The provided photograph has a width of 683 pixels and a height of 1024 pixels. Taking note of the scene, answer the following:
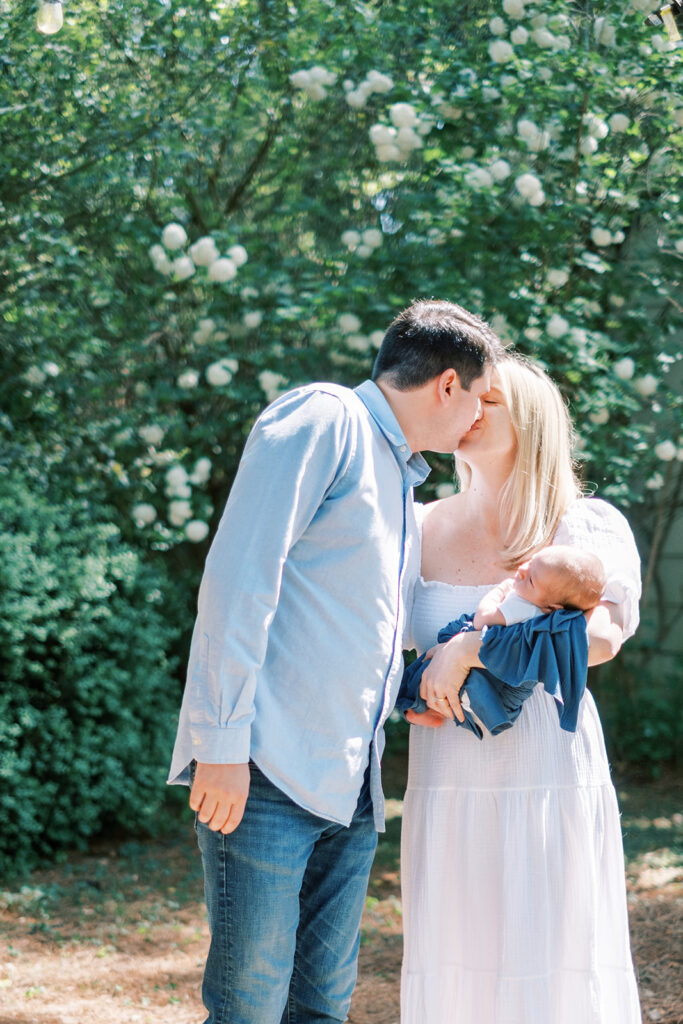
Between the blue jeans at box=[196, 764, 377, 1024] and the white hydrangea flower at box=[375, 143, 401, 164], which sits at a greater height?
the white hydrangea flower at box=[375, 143, 401, 164]

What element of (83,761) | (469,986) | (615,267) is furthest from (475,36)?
(469,986)

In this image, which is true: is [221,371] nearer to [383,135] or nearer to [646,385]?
[383,135]

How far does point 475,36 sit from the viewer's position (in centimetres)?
520

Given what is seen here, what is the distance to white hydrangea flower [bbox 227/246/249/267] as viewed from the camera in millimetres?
4641

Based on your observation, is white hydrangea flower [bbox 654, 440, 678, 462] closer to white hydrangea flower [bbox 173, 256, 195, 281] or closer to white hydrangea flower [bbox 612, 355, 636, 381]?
white hydrangea flower [bbox 612, 355, 636, 381]

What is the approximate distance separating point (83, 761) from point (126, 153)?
9.96 ft

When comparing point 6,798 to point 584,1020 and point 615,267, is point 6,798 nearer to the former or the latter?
point 584,1020

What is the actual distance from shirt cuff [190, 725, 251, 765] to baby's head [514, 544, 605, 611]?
67 centimetres

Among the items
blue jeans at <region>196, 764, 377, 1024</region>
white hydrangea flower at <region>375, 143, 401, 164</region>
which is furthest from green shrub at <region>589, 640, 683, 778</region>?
blue jeans at <region>196, 764, 377, 1024</region>

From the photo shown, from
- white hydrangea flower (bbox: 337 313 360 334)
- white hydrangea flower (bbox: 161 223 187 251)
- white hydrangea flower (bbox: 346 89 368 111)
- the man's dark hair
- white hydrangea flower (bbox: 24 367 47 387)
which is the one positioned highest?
the man's dark hair

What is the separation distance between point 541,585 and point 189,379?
128 inches

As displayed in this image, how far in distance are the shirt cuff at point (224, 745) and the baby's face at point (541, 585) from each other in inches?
26.2

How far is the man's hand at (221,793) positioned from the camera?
1718 mm

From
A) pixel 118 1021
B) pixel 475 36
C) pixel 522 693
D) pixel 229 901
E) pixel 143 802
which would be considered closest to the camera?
pixel 229 901
